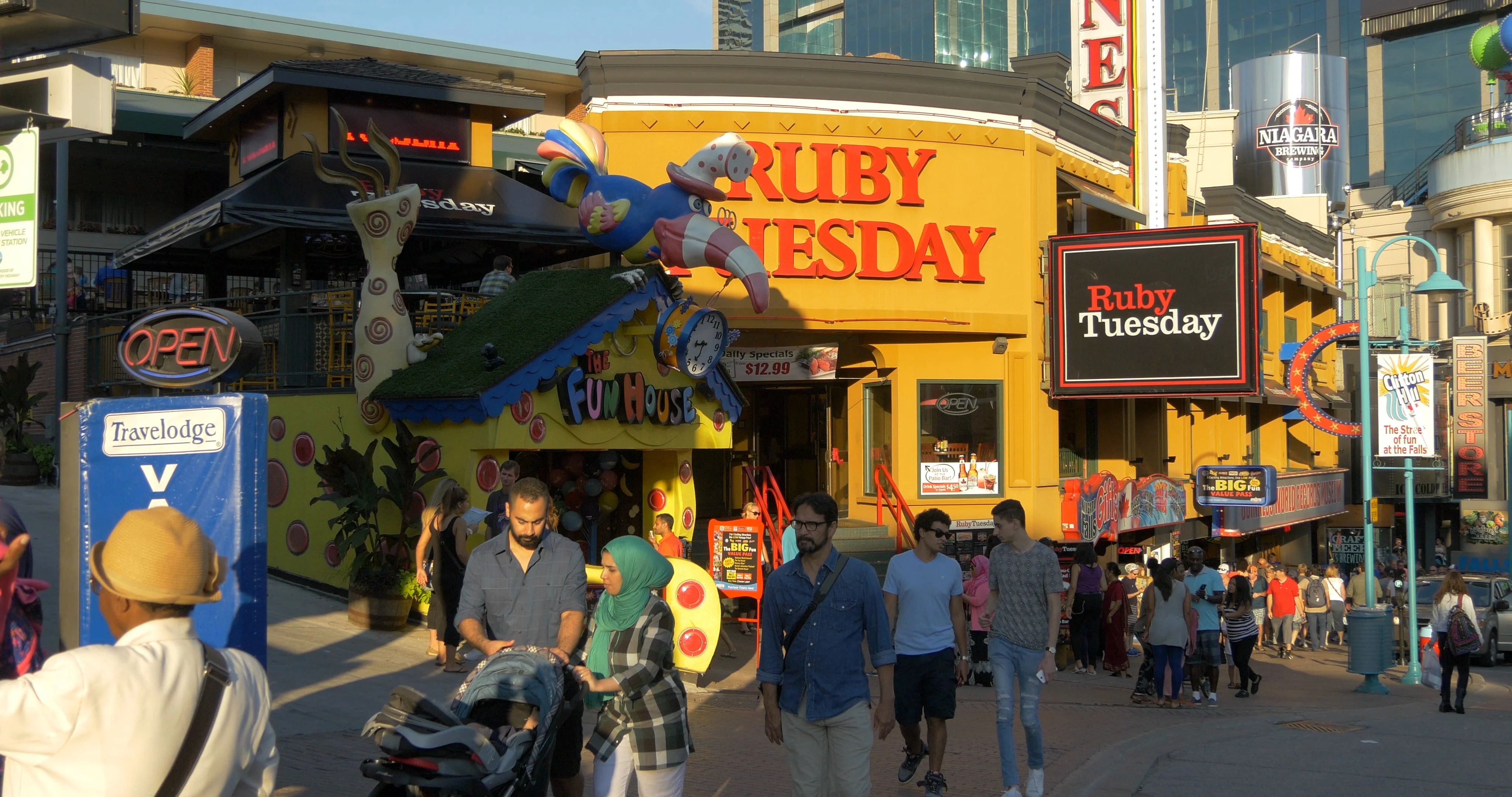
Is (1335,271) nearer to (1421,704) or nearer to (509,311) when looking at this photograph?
(1421,704)

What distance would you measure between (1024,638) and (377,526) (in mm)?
7749

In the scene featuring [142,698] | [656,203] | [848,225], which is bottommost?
[142,698]

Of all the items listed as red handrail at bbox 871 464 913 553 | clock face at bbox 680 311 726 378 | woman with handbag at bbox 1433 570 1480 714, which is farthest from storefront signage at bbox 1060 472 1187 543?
clock face at bbox 680 311 726 378

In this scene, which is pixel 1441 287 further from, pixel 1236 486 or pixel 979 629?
pixel 979 629

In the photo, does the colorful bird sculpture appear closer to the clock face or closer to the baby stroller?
the clock face

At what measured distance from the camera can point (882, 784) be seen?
348 inches

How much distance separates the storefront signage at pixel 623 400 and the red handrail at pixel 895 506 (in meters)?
4.81

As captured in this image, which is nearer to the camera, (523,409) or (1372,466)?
(523,409)

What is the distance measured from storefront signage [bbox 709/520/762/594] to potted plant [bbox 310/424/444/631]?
10.2ft

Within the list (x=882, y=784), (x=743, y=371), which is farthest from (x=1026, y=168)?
(x=882, y=784)

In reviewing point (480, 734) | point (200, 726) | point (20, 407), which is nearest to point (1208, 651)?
point (480, 734)

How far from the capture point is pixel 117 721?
3301 mm

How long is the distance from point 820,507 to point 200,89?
28.4 metres

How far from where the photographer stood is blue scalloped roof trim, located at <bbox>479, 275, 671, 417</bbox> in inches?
537
